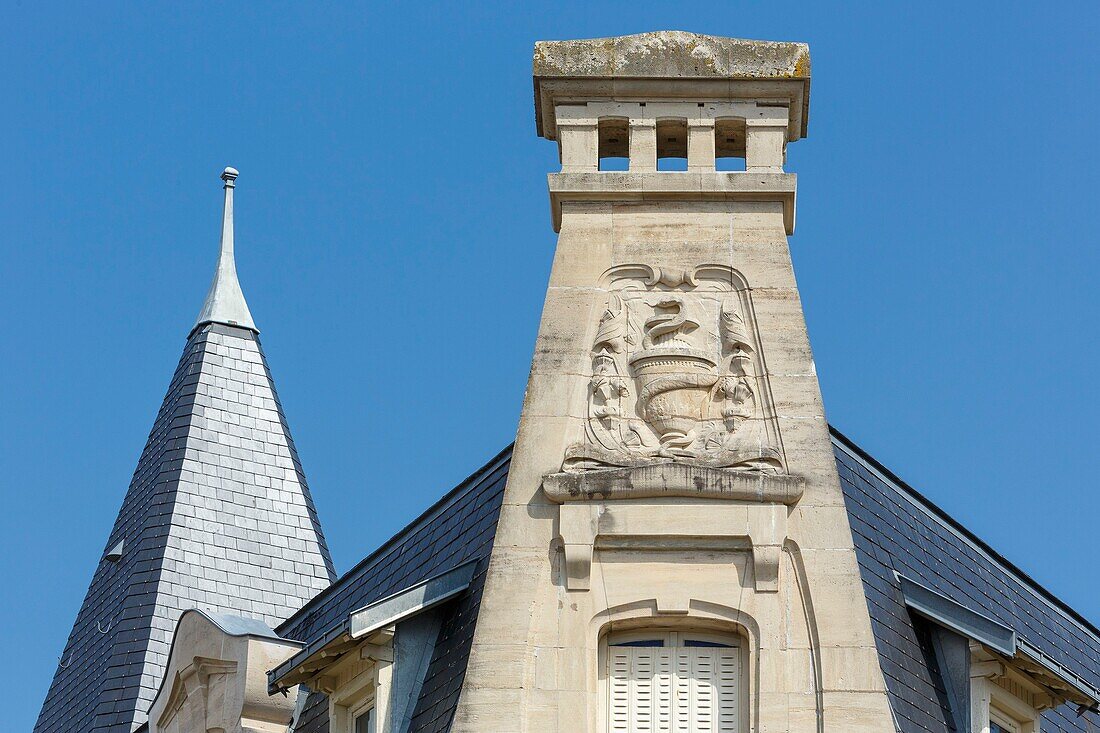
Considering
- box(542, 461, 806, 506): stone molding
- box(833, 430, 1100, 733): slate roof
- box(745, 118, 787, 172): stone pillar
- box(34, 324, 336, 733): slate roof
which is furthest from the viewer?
box(34, 324, 336, 733): slate roof

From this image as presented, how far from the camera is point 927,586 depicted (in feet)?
76.4

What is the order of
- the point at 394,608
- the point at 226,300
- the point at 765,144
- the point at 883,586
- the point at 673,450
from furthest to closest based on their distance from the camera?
the point at 226,300
the point at 765,144
the point at 883,586
the point at 394,608
the point at 673,450

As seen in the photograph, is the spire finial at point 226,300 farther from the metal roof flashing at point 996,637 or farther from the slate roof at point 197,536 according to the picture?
the metal roof flashing at point 996,637

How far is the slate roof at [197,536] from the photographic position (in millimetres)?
32062

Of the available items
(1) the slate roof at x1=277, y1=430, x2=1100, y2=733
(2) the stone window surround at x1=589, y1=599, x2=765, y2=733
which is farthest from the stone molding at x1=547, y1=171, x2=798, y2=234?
(2) the stone window surround at x1=589, y1=599, x2=765, y2=733

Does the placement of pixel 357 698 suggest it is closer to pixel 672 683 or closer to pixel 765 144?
pixel 672 683

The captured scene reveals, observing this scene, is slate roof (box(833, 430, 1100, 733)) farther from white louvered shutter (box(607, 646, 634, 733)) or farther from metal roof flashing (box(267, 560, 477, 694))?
metal roof flashing (box(267, 560, 477, 694))

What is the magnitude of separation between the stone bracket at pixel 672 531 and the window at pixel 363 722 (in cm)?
268

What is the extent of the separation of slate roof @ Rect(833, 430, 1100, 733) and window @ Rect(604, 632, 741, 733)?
4.31ft

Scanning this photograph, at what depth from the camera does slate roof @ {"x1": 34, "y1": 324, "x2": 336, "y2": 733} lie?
105 ft

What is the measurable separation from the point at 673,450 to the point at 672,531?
0.74 m


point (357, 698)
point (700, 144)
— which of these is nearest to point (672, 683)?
point (357, 698)

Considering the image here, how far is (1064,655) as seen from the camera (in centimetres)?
2617

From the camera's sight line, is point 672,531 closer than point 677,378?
Yes
